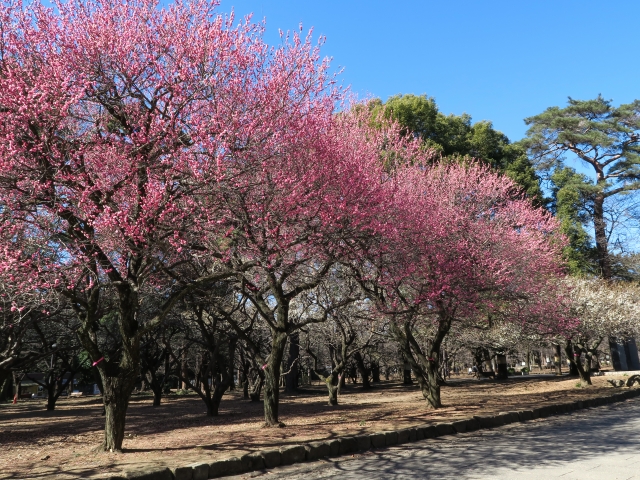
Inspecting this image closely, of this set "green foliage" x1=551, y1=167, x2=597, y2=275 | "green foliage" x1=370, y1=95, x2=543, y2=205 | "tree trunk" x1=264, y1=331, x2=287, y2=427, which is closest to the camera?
"tree trunk" x1=264, y1=331, x2=287, y2=427

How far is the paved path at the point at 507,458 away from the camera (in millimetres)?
6809

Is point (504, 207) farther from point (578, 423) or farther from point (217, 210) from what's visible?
point (217, 210)

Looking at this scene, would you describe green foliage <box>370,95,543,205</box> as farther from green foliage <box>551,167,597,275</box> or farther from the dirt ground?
the dirt ground

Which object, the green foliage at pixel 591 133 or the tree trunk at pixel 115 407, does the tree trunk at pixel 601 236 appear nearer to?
the green foliage at pixel 591 133

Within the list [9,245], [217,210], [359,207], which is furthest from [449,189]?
[9,245]

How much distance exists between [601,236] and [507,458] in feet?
99.5

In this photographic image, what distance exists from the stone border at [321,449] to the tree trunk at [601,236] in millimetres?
23002

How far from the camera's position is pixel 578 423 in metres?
12.1

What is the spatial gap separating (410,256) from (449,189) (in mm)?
4448

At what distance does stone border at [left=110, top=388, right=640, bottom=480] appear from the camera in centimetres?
728

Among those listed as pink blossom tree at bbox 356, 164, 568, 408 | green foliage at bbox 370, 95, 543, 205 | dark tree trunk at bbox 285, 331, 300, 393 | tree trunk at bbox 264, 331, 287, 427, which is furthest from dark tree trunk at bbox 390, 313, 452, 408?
green foliage at bbox 370, 95, 543, 205

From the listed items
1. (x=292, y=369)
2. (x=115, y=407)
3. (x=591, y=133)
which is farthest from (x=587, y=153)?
(x=115, y=407)

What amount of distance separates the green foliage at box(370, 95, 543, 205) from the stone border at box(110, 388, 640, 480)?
18.7 m

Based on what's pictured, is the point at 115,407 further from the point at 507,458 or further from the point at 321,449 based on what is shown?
the point at 507,458
